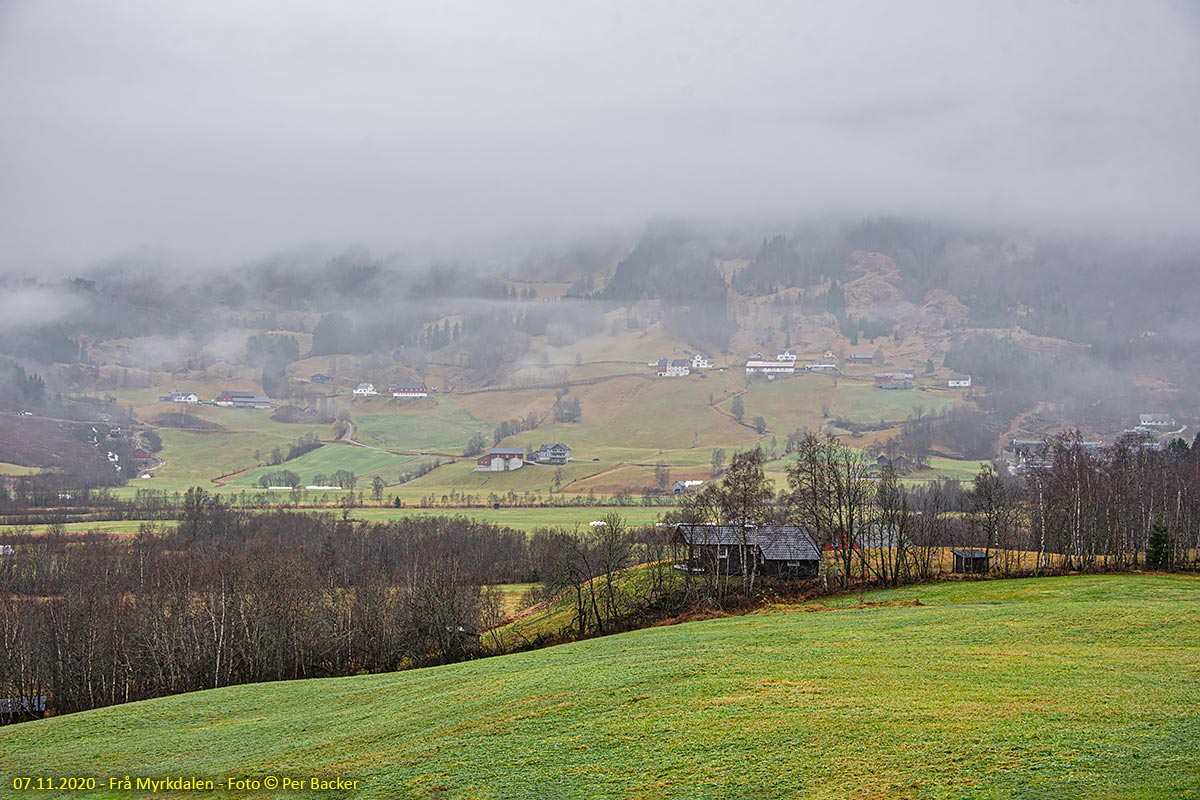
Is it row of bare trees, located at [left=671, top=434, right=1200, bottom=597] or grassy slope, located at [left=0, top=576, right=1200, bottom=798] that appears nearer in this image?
→ grassy slope, located at [left=0, top=576, right=1200, bottom=798]

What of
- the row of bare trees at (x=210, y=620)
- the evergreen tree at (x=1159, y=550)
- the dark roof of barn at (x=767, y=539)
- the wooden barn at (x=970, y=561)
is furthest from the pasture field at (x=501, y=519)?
the evergreen tree at (x=1159, y=550)

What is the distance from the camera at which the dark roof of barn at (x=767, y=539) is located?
77.2 metres

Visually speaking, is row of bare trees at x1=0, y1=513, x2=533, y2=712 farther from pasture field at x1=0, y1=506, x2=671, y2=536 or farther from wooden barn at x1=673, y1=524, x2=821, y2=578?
pasture field at x1=0, y1=506, x2=671, y2=536

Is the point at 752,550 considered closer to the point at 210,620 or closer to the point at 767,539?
the point at 767,539

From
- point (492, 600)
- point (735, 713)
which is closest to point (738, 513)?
point (492, 600)

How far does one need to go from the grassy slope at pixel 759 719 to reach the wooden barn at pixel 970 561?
23528 mm

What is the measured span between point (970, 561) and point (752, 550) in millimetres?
19896


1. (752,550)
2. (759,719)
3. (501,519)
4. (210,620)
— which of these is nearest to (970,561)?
(752,550)

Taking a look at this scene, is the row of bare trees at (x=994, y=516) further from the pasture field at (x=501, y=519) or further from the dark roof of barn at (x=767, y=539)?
the pasture field at (x=501, y=519)

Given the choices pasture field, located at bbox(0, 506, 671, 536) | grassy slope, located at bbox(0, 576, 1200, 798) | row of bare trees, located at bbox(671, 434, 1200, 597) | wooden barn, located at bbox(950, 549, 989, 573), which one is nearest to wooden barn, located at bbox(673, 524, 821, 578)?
row of bare trees, located at bbox(671, 434, 1200, 597)

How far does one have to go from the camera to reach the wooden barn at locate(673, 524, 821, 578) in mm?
77125

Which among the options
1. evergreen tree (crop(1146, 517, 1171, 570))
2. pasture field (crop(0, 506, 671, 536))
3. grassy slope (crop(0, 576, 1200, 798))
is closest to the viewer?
grassy slope (crop(0, 576, 1200, 798))

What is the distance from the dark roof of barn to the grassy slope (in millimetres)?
25251

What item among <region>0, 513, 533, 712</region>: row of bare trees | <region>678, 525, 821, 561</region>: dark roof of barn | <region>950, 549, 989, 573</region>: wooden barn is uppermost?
<region>678, 525, 821, 561</region>: dark roof of barn
